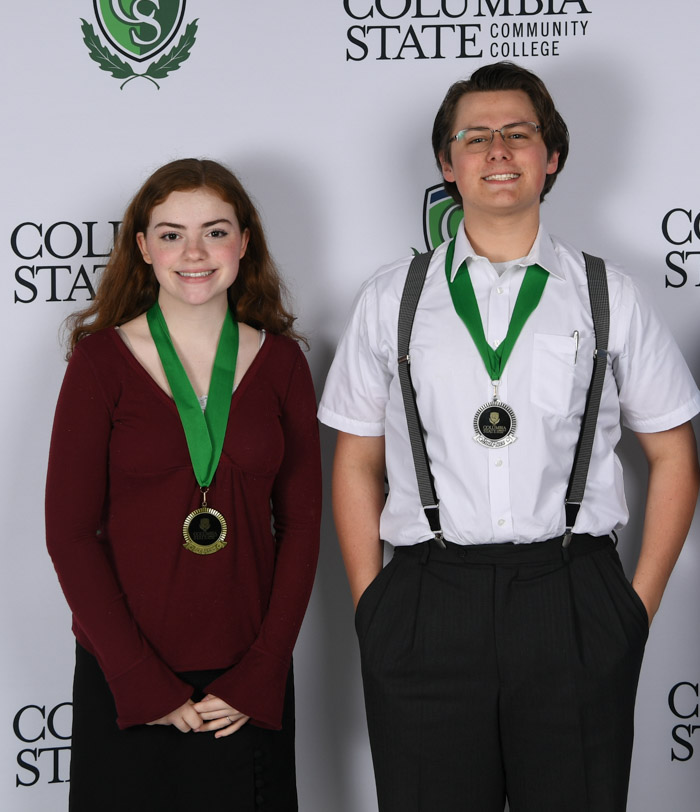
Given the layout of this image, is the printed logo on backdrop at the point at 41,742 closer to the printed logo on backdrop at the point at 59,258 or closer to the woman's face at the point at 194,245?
the printed logo on backdrop at the point at 59,258

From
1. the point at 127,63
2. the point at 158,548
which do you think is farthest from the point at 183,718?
the point at 127,63

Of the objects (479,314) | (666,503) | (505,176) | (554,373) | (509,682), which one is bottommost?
(509,682)

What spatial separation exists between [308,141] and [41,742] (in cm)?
170

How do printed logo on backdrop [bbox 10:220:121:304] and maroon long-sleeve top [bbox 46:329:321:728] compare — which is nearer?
maroon long-sleeve top [bbox 46:329:321:728]

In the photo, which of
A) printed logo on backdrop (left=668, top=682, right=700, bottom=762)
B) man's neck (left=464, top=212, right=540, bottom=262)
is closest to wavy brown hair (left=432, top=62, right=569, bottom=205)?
man's neck (left=464, top=212, right=540, bottom=262)

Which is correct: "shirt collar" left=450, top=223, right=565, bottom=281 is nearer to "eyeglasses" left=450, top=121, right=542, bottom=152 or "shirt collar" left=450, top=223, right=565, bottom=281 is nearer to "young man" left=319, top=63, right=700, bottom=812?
"young man" left=319, top=63, right=700, bottom=812

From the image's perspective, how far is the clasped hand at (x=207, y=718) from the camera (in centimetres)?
189

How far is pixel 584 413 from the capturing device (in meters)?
1.95

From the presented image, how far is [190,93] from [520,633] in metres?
1.53

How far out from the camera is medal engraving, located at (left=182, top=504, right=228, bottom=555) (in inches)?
75.6

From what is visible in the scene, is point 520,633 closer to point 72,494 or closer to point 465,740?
point 465,740

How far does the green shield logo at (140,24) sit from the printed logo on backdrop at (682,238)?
4.36 ft

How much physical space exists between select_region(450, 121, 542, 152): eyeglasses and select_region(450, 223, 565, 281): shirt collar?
0.18 metres

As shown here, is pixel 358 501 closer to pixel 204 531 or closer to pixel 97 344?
pixel 204 531
